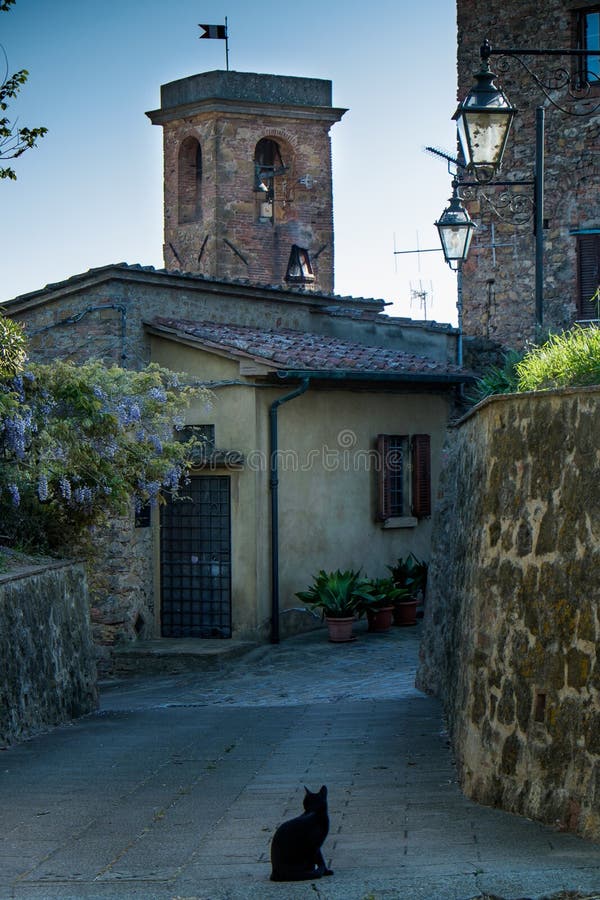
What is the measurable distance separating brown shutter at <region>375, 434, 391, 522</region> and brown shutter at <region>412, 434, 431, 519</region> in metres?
0.72

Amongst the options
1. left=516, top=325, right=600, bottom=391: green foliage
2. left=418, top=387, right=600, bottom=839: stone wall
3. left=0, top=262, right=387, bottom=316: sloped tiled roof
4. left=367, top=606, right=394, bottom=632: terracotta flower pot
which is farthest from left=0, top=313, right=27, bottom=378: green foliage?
left=367, top=606, right=394, bottom=632: terracotta flower pot

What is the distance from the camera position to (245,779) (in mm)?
7914

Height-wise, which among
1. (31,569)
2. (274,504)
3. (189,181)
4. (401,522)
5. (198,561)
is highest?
(189,181)

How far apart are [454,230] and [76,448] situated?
14.8 feet

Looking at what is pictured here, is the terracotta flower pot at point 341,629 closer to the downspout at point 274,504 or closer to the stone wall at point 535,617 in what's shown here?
the downspout at point 274,504

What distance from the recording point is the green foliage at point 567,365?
7758 mm

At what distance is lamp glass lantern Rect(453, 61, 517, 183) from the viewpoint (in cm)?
985

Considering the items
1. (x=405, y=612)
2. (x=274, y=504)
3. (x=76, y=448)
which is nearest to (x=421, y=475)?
(x=405, y=612)

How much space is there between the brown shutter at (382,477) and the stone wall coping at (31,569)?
7284mm

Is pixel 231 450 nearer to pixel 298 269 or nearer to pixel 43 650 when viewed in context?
pixel 43 650

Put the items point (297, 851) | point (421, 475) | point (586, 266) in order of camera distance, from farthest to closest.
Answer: point (586, 266), point (421, 475), point (297, 851)

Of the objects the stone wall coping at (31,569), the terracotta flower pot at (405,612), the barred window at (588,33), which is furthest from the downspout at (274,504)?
the barred window at (588,33)

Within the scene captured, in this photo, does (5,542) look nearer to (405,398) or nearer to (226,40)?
(405,398)

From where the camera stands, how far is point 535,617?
261 inches
